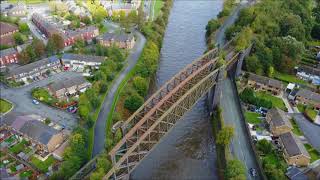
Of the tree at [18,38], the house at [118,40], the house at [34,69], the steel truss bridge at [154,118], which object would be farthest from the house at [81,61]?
the steel truss bridge at [154,118]

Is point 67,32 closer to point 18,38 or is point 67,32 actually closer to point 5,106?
point 18,38

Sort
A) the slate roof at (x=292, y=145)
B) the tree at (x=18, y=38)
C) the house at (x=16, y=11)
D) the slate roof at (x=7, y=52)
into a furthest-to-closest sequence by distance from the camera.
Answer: the house at (x=16, y=11) → the tree at (x=18, y=38) → the slate roof at (x=7, y=52) → the slate roof at (x=292, y=145)

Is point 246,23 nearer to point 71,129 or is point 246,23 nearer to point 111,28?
point 111,28

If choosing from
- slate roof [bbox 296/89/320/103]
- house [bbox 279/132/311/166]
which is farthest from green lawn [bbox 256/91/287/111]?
house [bbox 279/132/311/166]

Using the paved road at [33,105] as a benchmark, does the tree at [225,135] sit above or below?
above

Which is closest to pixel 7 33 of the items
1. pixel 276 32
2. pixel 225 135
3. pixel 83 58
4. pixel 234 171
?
pixel 83 58

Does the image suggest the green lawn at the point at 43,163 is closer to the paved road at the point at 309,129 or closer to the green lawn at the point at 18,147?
the green lawn at the point at 18,147

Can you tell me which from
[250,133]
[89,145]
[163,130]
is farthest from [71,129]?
[250,133]
